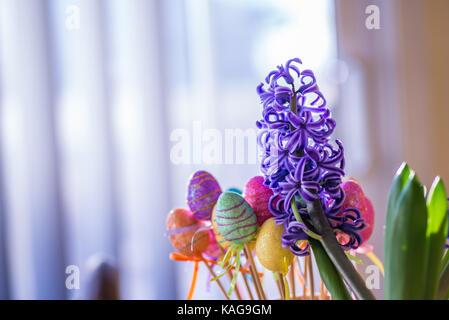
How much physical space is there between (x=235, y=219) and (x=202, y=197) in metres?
0.07

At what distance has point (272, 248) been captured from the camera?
43 cm

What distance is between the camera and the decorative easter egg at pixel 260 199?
0.47m

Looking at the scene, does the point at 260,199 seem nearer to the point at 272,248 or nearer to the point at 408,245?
the point at 272,248

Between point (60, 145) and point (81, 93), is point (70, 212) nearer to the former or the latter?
point (60, 145)

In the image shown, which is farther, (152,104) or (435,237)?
(152,104)

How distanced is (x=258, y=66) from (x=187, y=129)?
0.28 meters

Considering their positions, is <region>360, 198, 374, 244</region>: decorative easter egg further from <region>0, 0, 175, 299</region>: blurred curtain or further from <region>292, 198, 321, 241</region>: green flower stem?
<region>0, 0, 175, 299</region>: blurred curtain

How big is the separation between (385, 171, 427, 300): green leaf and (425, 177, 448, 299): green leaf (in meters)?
0.01

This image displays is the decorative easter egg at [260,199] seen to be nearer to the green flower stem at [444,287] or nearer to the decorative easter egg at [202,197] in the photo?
the decorative easter egg at [202,197]

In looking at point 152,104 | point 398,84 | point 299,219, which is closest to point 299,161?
point 299,219

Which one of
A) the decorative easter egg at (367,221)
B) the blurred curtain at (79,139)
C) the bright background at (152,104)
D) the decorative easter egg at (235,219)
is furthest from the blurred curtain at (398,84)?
the decorative easter egg at (235,219)

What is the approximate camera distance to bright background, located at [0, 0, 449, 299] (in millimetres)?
1265
